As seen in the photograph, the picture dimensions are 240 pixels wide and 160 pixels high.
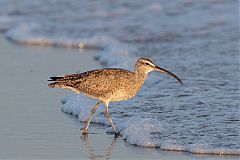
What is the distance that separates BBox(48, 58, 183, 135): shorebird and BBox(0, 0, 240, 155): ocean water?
1.17ft

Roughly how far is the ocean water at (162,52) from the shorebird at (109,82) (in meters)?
0.36

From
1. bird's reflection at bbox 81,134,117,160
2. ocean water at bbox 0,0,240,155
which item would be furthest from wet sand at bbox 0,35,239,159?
ocean water at bbox 0,0,240,155

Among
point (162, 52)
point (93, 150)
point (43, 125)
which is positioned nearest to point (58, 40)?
point (162, 52)

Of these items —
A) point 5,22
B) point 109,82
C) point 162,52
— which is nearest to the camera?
point 109,82

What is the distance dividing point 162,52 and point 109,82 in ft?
16.8

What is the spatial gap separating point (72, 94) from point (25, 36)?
17.4 ft

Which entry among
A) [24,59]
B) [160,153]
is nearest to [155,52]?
[24,59]

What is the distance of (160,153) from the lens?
9023 millimetres

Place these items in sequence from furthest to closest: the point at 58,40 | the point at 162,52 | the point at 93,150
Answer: the point at 58,40, the point at 162,52, the point at 93,150

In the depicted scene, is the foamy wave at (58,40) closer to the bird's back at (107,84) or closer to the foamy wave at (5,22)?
the foamy wave at (5,22)

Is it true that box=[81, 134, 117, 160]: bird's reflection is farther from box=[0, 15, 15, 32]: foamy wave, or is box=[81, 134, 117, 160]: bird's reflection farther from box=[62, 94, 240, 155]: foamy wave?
box=[0, 15, 15, 32]: foamy wave

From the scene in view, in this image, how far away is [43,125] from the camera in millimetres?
10125

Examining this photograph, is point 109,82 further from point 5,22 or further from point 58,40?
point 5,22

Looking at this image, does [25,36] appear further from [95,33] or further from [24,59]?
[24,59]
